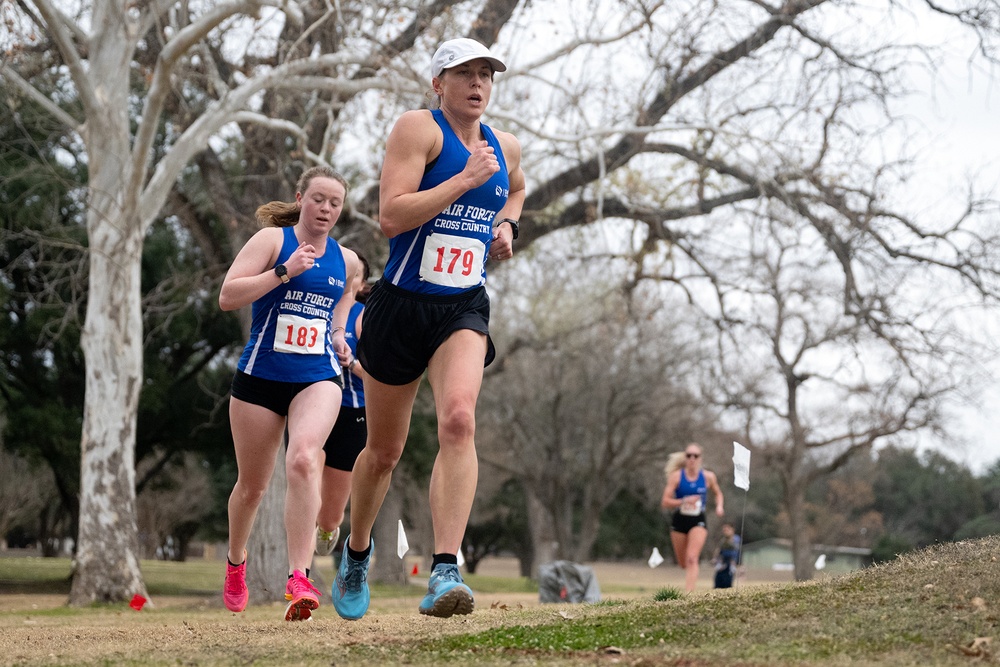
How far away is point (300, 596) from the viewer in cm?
607

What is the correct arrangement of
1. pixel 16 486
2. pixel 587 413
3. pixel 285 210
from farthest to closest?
pixel 587 413, pixel 16 486, pixel 285 210

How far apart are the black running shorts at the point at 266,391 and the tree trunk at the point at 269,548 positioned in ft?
30.4

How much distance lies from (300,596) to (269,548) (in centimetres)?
1013

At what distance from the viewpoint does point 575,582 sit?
16.1 m

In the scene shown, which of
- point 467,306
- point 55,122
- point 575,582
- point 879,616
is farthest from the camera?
point 55,122

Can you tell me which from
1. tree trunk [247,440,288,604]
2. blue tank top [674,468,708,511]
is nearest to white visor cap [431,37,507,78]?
blue tank top [674,468,708,511]

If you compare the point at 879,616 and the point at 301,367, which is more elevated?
the point at 301,367

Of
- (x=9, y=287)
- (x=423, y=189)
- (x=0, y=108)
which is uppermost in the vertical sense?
(x=0, y=108)

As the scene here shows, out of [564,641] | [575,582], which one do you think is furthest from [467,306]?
[575,582]

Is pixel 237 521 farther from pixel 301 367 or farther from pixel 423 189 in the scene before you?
pixel 423 189

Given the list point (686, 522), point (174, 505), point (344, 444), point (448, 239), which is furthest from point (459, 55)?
point (174, 505)

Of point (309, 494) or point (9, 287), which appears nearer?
point (309, 494)

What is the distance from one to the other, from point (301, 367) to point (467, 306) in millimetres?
1837

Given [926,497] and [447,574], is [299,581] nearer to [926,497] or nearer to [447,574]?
[447,574]
